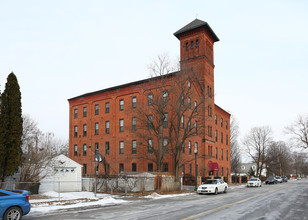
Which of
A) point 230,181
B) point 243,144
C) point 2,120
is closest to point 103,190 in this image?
point 2,120

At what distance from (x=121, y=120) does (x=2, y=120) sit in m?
26.1

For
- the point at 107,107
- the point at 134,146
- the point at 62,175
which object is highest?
the point at 107,107

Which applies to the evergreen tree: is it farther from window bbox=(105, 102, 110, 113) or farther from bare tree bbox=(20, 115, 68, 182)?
window bbox=(105, 102, 110, 113)

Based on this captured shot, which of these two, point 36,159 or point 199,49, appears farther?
point 199,49

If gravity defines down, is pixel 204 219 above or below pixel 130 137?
below

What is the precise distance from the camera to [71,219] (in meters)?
12.4

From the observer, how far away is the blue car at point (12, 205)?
35.9 ft

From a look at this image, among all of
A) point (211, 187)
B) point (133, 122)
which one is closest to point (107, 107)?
point (133, 122)

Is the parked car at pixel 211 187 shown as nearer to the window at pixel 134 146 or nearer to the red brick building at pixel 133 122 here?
the red brick building at pixel 133 122

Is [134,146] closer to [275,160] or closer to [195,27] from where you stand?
[195,27]

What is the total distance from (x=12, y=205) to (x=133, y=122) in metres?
33.0

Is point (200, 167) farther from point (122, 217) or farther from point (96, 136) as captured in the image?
point (122, 217)

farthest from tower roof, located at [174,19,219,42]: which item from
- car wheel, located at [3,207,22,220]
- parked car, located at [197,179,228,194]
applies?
car wheel, located at [3,207,22,220]

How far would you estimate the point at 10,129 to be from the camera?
2047cm
